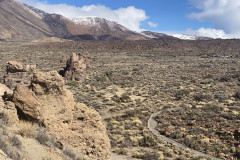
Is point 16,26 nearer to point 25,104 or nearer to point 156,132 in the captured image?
point 156,132

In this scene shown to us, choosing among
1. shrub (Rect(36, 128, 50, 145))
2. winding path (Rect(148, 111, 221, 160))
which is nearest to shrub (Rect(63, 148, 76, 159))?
shrub (Rect(36, 128, 50, 145))

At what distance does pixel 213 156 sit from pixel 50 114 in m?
8.82

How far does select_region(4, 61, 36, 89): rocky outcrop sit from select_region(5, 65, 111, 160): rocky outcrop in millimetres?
7742

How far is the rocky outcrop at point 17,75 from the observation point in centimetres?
1635

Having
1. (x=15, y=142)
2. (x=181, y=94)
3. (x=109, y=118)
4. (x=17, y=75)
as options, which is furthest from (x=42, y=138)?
(x=181, y=94)

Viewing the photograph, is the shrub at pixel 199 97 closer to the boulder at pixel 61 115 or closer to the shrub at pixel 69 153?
the boulder at pixel 61 115

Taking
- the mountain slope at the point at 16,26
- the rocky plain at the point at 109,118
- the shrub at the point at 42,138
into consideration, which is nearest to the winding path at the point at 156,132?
the rocky plain at the point at 109,118

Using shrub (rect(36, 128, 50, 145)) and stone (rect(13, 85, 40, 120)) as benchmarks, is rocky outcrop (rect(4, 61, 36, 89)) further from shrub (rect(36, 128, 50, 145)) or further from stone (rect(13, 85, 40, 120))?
shrub (rect(36, 128, 50, 145))

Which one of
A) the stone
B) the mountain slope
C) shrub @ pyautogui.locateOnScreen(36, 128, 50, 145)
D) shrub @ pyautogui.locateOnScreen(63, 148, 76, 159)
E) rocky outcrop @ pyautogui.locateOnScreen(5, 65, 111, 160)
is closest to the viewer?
shrub @ pyautogui.locateOnScreen(36, 128, 50, 145)

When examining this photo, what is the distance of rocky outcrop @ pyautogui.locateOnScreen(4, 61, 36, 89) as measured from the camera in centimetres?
1635

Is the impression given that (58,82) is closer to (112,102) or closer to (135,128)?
(135,128)

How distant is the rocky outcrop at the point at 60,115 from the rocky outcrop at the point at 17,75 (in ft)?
25.4

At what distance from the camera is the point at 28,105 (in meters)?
7.25

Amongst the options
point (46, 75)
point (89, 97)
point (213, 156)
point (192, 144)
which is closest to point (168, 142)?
point (192, 144)
